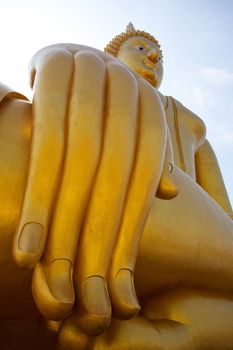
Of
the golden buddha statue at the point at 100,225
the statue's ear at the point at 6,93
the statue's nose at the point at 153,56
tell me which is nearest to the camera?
the golden buddha statue at the point at 100,225

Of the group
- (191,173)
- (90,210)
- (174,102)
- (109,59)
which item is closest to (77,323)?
(90,210)

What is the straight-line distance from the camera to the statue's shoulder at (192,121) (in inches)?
132

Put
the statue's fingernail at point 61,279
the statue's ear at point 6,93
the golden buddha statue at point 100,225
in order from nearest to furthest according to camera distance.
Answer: the statue's fingernail at point 61,279 → the golden buddha statue at point 100,225 → the statue's ear at point 6,93

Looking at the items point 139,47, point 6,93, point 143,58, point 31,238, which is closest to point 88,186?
point 31,238

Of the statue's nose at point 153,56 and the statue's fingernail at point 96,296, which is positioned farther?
the statue's nose at point 153,56

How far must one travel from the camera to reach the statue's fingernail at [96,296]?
129 centimetres

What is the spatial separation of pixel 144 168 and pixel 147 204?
127mm

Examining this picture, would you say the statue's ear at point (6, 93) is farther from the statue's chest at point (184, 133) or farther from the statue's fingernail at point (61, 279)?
the statue's chest at point (184, 133)

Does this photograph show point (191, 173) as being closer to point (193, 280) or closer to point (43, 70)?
point (193, 280)

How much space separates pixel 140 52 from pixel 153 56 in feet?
0.74

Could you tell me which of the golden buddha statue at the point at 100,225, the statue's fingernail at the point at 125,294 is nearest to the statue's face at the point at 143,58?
the golden buddha statue at the point at 100,225

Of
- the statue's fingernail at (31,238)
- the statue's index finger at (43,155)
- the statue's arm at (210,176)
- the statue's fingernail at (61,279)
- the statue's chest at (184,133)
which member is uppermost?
the statue's index finger at (43,155)

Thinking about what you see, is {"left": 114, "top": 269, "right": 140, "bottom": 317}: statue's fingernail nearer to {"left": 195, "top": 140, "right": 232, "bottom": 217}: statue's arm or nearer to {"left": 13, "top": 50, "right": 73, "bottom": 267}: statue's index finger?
{"left": 13, "top": 50, "right": 73, "bottom": 267}: statue's index finger

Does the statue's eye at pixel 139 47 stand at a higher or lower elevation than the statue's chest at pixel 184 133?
higher
